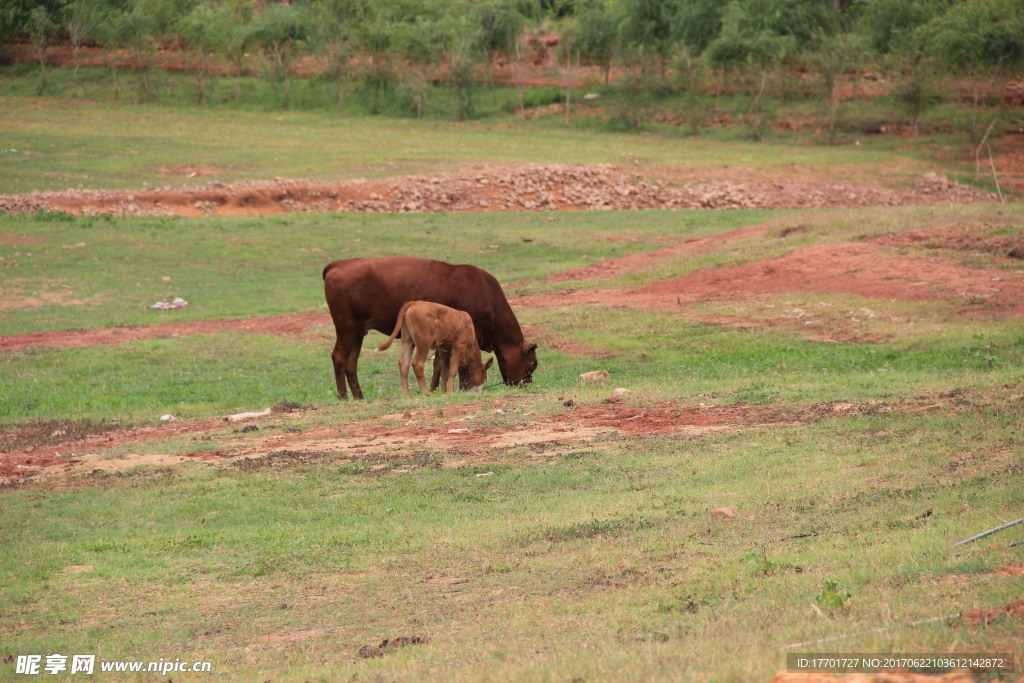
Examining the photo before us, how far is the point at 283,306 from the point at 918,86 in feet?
132

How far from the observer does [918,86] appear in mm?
52906

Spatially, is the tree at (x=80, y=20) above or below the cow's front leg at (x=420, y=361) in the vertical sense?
above

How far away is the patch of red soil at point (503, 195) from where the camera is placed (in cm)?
3403

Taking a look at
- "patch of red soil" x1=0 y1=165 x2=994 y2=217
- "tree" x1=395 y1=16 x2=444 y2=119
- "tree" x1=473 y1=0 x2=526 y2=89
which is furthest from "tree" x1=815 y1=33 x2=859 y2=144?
"tree" x1=395 y1=16 x2=444 y2=119

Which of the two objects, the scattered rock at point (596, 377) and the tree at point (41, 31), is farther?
the tree at point (41, 31)

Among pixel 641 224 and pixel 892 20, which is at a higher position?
pixel 892 20

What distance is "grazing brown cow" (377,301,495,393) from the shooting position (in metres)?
14.5

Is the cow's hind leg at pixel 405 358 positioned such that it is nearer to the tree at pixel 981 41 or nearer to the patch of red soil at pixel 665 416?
the patch of red soil at pixel 665 416

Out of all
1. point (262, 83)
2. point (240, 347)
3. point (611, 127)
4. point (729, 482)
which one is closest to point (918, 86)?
point (611, 127)

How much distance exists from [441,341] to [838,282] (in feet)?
28.7

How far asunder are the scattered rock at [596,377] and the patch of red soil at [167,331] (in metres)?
6.53

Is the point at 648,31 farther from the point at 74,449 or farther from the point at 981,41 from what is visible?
the point at 74,449

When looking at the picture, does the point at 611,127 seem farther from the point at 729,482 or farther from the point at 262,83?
the point at 729,482

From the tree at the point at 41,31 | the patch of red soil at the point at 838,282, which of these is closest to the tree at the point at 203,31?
the tree at the point at 41,31
